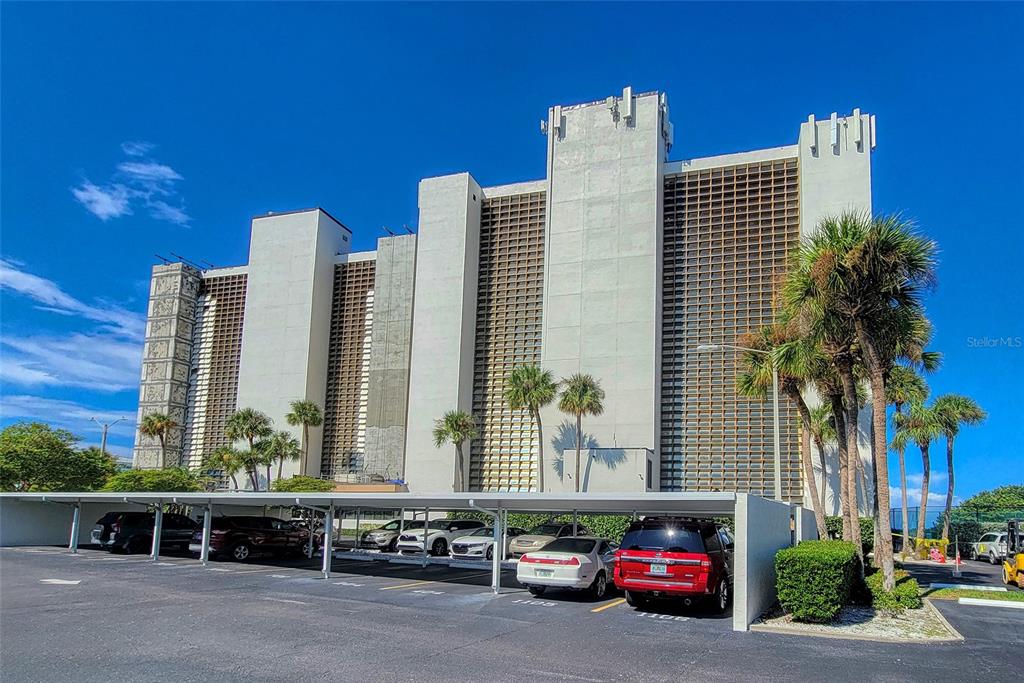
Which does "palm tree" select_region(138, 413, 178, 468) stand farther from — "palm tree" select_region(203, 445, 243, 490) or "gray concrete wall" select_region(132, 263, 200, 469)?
"palm tree" select_region(203, 445, 243, 490)

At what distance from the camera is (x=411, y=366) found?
50188 millimetres

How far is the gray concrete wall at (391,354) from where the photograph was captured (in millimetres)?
51406

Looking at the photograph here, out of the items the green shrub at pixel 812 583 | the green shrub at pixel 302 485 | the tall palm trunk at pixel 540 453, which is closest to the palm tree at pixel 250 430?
the green shrub at pixel 302 485

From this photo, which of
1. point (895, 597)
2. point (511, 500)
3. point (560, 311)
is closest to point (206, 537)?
point (511, 500)

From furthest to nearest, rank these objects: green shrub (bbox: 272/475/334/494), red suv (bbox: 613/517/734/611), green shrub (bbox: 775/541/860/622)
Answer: green shrub (bbox: 272/475/334/494) → red suv (bbox: 613/517/734/611) → green shrub (bbox: 775/541/860/622)

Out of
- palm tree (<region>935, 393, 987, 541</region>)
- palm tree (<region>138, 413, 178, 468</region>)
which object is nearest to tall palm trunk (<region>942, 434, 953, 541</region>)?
palm tree (<region>935, 393, 987, 541</region>)

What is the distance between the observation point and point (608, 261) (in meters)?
45.5

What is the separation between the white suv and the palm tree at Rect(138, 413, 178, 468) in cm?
3699

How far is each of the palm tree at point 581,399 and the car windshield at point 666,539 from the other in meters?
27.9

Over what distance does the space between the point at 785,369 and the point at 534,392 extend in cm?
2212

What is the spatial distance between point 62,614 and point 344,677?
678cm

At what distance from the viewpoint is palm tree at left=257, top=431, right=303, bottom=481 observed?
171 feet

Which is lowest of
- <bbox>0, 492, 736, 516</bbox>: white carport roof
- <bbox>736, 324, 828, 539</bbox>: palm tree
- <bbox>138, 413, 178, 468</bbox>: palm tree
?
<bbox>0, 492, 736, 516</bbox>: white carport roof

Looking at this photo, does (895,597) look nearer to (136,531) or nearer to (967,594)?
(967,594)
